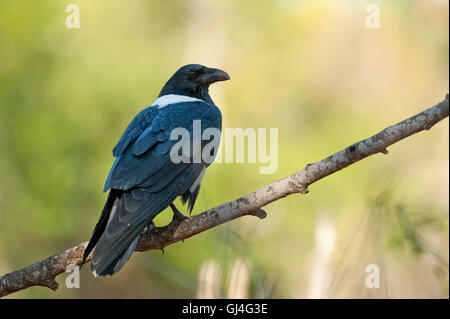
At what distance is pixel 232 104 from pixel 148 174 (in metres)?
7.99

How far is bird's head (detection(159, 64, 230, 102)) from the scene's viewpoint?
17.4 feet

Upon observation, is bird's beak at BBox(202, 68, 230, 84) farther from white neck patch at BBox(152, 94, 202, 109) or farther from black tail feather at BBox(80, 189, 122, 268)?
black tail feather at BBox(80, 189, 122, 268)

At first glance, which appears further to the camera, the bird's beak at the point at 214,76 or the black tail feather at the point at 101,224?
the bird's beak at the point at 214,76

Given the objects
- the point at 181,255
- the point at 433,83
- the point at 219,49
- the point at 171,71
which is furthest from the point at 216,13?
the point at 181,255

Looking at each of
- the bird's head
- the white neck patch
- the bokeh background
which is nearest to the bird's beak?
the bird's head

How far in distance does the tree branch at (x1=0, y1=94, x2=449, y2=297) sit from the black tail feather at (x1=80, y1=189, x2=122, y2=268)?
0.16 meters

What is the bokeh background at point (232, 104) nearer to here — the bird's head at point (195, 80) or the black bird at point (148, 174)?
the bird's head at point (195, 80)

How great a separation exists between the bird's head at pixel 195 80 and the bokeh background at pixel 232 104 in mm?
1866


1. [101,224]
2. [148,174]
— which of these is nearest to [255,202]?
[148,174]

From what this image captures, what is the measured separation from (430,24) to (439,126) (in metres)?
2.52

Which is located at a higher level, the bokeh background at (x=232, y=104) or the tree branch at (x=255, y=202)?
the bokeh background at (x=232, y=104)

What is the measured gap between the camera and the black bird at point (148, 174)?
3.66 metres

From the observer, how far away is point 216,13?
12.7m

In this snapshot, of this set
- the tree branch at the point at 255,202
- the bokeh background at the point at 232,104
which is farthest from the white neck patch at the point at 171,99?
the bokeh background at the point at 232,104
